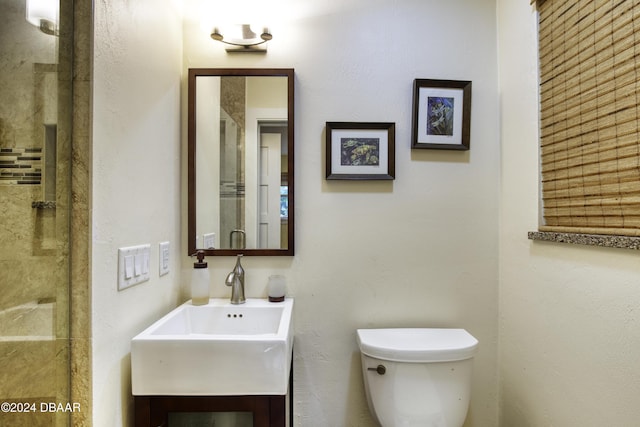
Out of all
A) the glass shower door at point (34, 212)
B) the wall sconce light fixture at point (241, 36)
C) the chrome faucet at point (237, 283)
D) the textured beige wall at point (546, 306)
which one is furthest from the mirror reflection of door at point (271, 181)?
the textured beige wall at point (546, 306)

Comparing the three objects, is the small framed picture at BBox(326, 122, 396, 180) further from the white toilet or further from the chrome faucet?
the white toilet

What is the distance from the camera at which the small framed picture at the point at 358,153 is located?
154 centimetres

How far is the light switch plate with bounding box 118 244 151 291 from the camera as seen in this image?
1010mm

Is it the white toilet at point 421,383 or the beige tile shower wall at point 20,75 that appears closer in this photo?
A: the beige tile shower wall at point 20,75

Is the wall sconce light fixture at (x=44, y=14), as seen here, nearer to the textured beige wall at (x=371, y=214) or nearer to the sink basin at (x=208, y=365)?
the textured beige wall at (x=371, y=214)

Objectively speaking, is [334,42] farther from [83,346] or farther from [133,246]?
[83,346]

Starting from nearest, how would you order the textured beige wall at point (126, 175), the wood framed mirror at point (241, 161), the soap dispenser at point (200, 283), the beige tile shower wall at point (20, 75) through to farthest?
1. the beige tile shower wall at point (20, 75)
2. the textured beige wall at point (126, 175)
3. the soap dispenser at point (200, 283)
4. the wood framed mirror at point (241, 161)

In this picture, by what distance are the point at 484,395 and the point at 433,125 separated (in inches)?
50.2

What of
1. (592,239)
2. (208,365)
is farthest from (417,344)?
(208,365)

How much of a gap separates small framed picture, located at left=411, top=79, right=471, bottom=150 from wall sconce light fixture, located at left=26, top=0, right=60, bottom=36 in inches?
51.3

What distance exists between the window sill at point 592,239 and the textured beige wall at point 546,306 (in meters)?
0.03

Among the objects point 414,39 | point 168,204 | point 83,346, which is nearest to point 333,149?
point 414,39

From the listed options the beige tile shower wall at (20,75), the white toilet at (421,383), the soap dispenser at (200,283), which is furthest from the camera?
the soap dispenser at (200,283)

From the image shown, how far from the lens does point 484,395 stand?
5.12 ft
